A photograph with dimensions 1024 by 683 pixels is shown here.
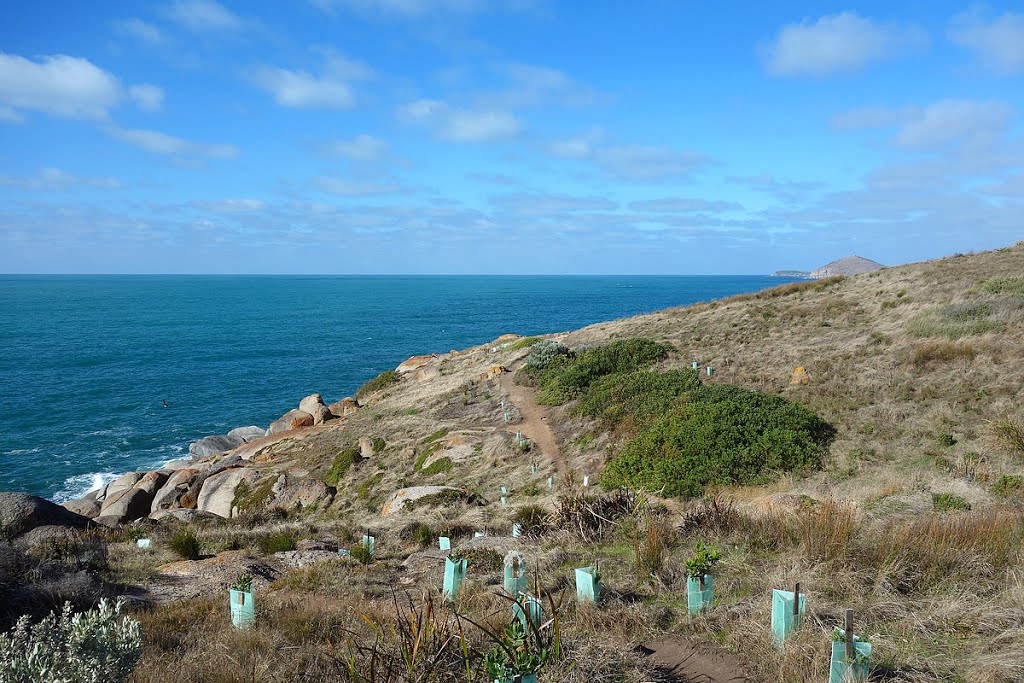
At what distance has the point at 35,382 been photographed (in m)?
50.2

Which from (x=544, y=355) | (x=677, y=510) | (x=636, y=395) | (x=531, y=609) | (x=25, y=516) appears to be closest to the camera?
(x=531, y=609)

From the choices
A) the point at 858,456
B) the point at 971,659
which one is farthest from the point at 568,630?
the point at 858,456

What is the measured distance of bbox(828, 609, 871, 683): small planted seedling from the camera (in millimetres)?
4230

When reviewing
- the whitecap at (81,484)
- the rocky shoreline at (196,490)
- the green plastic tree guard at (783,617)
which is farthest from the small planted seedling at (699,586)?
the whitecap at (81,484)

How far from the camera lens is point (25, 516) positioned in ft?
40.2

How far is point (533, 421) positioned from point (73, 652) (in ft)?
59.8

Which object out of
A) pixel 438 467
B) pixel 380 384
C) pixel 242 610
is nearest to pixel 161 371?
pixel 380 384

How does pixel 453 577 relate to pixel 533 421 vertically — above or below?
above

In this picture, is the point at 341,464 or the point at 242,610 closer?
the point at 242,610

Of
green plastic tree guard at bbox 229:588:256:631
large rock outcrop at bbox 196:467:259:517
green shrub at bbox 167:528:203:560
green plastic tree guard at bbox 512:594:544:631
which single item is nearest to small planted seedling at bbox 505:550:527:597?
green plastic tree guard at bbox 512:594:544:631

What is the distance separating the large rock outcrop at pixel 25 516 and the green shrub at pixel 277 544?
499 cm

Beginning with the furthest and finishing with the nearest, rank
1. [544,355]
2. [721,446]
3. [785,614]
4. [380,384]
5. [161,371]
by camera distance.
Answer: [161,371] < [380,384] < [544,355] < [721,446] < [785,614]

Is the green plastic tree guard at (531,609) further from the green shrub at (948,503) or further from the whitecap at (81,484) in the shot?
the whitecap at (81,484)

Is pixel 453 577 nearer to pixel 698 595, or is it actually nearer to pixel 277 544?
pixel 698 595
